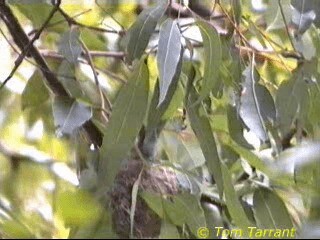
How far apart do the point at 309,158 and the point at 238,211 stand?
0.33 ft

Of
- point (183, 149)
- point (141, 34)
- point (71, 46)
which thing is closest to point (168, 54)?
point (141, 34)

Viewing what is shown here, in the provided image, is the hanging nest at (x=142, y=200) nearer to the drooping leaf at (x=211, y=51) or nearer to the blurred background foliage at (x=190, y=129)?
the blurred background foliage at (x=190, y=129)

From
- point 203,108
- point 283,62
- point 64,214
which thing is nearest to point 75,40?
point 203,108

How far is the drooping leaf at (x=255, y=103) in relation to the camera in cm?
82

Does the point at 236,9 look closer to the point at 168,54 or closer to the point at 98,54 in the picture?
the point at 168,54

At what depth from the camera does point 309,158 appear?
31.4 inches

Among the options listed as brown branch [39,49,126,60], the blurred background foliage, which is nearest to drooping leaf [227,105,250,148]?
the blurred background foliage

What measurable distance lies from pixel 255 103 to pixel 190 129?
20cm

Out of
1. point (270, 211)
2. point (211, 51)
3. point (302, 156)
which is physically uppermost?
point (211, 51)

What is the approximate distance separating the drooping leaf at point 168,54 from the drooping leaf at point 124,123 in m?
0.07

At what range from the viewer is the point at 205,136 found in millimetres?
808

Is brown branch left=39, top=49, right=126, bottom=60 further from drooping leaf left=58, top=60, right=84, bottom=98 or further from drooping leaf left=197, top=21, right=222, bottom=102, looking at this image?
drooping leaf left=197, top=21, right=222, bottom=102

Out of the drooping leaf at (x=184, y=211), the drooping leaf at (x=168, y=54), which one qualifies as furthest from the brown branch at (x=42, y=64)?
the drooping leaf at (x=168, y=54)

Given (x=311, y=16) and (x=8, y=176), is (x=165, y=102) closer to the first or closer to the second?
(x=311, y=16)
